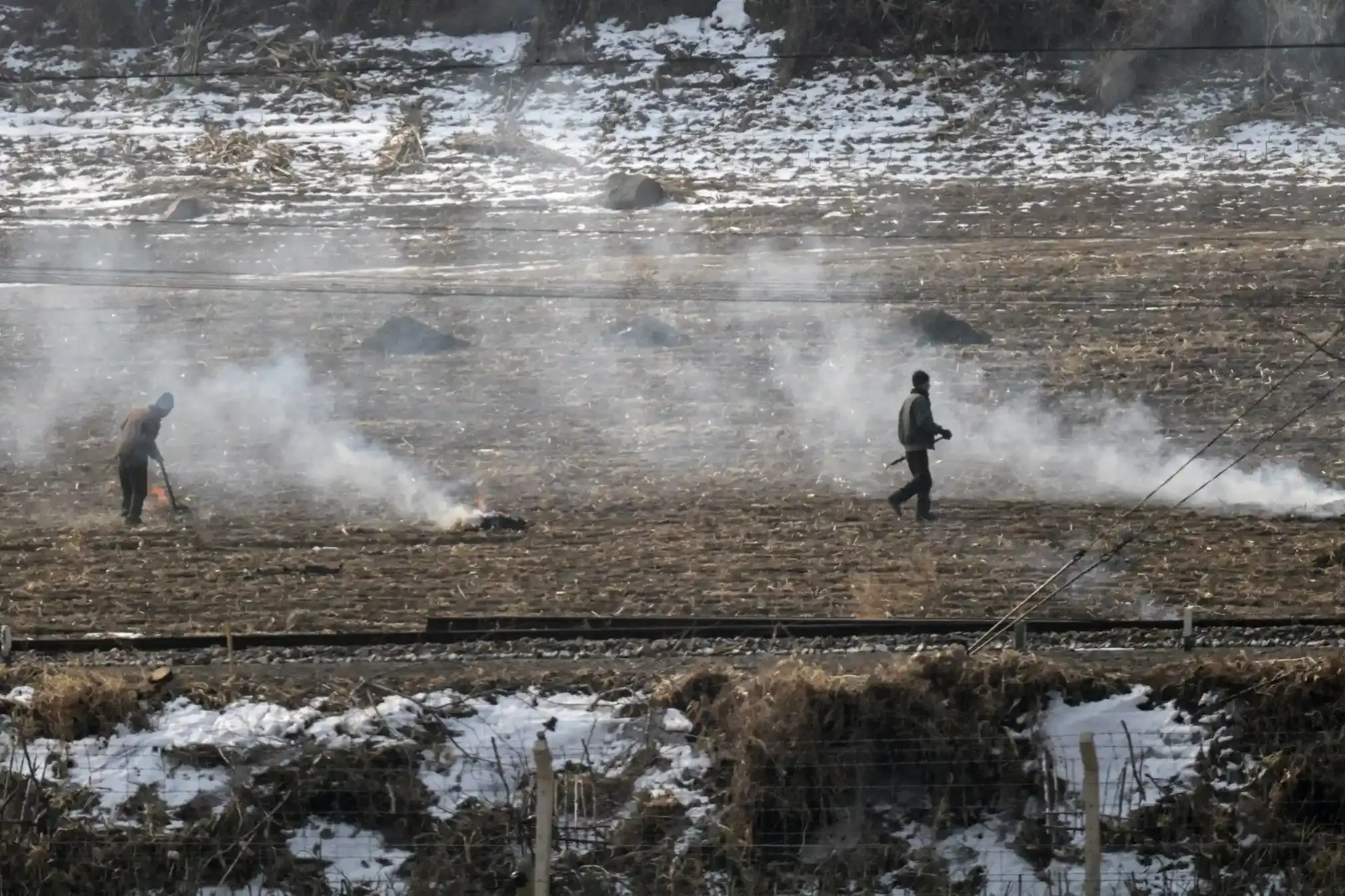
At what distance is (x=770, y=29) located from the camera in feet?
105

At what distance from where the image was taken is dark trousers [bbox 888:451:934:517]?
15.1 m

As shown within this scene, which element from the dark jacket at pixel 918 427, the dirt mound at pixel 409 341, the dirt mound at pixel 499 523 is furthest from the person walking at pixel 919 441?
the dirt mound at pixel 409 341

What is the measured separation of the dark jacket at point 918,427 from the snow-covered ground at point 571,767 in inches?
195

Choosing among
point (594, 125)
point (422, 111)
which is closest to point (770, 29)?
point (594, 125)

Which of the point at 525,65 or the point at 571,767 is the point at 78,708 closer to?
the point at 571,767

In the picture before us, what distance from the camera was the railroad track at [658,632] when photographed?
1183 centimetres

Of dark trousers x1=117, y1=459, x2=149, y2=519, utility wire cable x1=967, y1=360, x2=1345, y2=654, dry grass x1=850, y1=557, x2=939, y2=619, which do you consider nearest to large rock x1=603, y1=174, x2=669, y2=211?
utility wire cable x1=967, y1=360, x2=1345, y2=654

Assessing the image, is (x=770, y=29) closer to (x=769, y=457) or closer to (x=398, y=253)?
(x=398, y=253)

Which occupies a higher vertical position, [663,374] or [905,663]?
[905,663]

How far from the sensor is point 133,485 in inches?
621

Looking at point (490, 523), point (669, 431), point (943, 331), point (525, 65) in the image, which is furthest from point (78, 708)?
point (525, 65)

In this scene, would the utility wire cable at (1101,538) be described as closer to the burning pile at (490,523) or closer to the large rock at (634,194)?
the burning pile at (490,523)

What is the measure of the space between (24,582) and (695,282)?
480 inches

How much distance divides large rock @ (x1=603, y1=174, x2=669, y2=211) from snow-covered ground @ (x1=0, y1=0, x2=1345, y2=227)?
447mm
